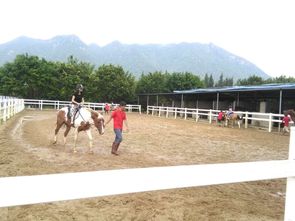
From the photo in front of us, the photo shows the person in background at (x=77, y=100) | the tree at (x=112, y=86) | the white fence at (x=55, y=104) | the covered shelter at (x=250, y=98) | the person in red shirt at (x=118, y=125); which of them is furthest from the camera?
the tree at (x=112, y=86)

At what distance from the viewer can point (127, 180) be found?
2195 millimetres

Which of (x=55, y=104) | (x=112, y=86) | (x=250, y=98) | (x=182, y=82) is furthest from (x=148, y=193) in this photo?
(x=182, y=82)

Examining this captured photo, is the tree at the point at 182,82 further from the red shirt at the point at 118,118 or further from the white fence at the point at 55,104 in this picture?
the red shirt at the point at 118,118

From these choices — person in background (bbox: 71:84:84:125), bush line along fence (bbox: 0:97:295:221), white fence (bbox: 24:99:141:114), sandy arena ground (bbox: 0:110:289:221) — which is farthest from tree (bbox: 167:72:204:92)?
bush line along fence (bbox: 0:97:295:221)

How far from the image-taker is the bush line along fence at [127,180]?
1.87m

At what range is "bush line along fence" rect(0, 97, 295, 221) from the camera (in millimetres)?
1867

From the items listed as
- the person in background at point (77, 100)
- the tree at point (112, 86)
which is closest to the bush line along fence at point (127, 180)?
the person in background at point (77, 100)

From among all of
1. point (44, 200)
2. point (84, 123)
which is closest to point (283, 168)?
point (44, 200)

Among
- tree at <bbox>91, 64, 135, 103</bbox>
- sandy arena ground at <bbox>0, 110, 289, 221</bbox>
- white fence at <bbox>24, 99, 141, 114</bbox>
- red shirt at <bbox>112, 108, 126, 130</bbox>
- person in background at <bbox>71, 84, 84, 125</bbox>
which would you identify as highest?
tree at <bbox>91, 64, 135, 103</bbox>

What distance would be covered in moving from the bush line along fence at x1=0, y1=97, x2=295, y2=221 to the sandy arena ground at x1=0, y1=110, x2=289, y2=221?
251 centimetres

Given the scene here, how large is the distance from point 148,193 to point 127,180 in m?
4.54

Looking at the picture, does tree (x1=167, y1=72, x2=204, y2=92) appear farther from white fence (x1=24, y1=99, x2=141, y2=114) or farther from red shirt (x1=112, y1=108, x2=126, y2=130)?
red shirt (x1=112, y1=108, x2=126, y2=130)

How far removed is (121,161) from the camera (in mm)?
9547

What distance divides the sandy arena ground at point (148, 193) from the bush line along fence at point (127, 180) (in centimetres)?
251
